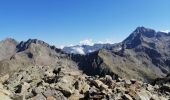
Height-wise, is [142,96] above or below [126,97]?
below

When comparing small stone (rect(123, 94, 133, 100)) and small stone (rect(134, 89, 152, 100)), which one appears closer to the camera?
small stone (rect(123, 94, 133, 100))

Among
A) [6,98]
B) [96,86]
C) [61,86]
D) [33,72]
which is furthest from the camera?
[33,72]

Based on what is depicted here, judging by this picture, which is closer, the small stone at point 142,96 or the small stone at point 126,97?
the small stone at point 126,97

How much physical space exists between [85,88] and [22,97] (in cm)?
926

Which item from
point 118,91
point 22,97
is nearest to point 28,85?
point 22,97

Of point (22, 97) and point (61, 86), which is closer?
point (22, 97)

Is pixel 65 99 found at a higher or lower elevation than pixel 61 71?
lower

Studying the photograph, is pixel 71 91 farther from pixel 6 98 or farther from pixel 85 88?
pixel 6 98

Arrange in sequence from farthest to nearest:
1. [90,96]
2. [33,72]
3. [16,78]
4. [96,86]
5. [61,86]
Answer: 1. [33,72]
2. [16,78]
3. [96,86]
4. [61,86]
5. [90,96]

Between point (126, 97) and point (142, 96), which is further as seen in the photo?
point (142, 96)

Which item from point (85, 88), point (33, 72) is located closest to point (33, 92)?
point (85, 88)

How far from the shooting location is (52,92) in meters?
33.9

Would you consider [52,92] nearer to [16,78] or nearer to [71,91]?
[71,91]

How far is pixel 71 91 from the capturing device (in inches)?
1393
